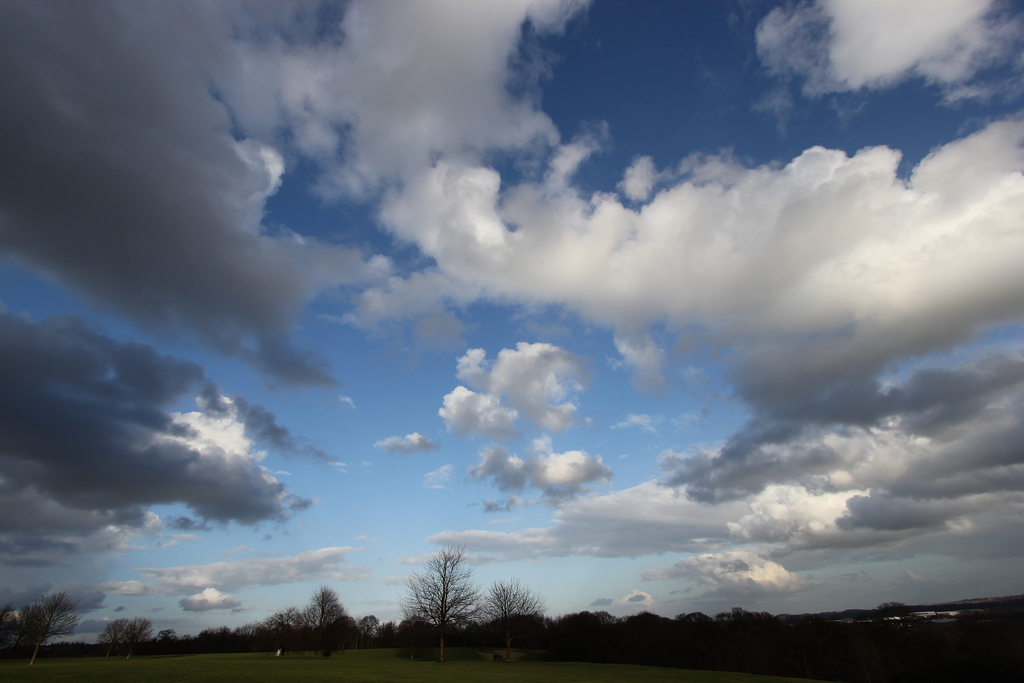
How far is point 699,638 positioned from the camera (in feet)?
354

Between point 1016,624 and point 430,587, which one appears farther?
point 1016,624

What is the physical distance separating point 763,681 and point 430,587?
35.7m

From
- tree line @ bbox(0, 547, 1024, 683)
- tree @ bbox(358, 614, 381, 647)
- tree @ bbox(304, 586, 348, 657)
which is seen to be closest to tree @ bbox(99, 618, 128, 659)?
tree line @ bbox(0, 547, 1024, 683)

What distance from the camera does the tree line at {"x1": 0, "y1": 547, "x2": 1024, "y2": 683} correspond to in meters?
66.4

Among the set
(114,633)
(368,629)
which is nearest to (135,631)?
(114,633)

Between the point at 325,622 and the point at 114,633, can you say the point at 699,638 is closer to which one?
the point at 325,622

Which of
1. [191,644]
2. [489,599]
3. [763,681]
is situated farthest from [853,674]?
[191,644]

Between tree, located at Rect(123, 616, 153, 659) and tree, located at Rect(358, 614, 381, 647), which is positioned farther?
tree, located at Rect(358, 614, 381, 647)

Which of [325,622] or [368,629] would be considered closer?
[325,622]

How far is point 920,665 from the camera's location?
8681cm

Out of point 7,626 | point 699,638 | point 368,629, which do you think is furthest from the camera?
point 368,629

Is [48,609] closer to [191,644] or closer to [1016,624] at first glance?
[191,644]

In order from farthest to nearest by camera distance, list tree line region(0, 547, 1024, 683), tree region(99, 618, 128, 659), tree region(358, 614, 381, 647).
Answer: tree region(358, 614, 381, 647) → tree region(99, 618, 128, 659) → tree line region(0, 547, 1024, 683)

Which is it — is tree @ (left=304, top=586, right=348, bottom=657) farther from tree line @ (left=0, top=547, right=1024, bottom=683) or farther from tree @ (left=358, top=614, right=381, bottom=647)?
tree @ (left=358, top=614, right=381, bottom=647)
